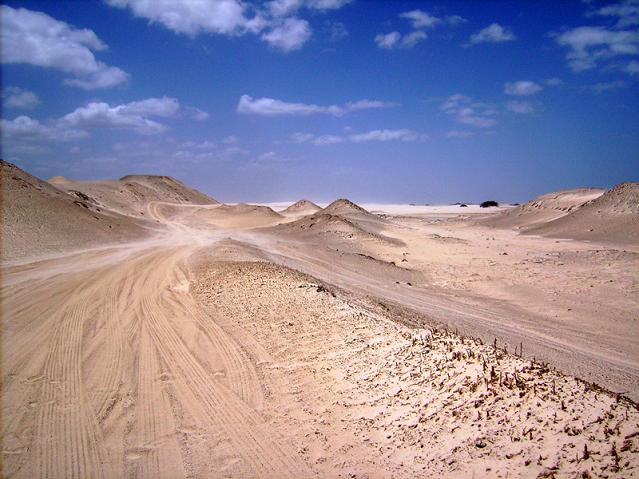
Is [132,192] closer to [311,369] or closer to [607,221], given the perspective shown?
[607,221]

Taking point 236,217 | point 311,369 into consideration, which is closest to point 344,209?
point 236,217

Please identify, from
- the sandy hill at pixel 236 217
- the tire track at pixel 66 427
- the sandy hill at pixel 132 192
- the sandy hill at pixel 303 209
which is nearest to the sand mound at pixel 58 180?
the sandy hill at pixel 132 192

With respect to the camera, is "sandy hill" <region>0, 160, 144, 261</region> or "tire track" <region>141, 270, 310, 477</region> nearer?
"tire track" <region>141, 270, 310, 477</region>

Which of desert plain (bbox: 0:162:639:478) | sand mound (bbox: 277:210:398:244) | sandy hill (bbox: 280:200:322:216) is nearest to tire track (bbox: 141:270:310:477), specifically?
desert plain (bbox: 0:162:639:478)

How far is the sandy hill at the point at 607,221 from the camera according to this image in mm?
25453

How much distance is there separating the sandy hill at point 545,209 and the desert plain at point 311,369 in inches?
963

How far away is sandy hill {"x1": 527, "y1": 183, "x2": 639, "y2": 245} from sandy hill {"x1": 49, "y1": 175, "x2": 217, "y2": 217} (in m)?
35.2

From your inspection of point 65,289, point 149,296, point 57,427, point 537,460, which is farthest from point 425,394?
point 65,289

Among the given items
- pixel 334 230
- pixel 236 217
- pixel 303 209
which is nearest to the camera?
pixel 334 230

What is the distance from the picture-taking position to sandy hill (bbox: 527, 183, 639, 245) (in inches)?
1002

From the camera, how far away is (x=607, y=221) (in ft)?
93.1

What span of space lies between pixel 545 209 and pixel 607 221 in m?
14.8

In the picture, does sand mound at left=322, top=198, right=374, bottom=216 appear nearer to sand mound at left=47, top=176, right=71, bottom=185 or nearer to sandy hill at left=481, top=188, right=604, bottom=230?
sandy hill at left=481, top=188, right=604, bottom=230

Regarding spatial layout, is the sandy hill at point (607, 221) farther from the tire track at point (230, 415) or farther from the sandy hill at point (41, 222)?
the sandy hill at point (41, 222)
